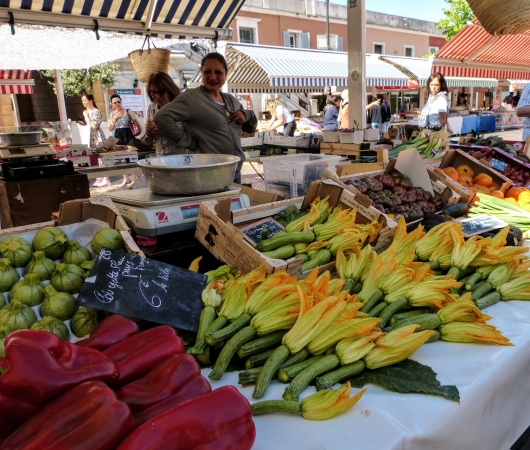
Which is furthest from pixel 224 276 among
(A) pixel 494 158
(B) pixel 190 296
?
(A) pixel 494 158

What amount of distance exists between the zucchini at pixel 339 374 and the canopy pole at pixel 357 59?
5013 millimetres

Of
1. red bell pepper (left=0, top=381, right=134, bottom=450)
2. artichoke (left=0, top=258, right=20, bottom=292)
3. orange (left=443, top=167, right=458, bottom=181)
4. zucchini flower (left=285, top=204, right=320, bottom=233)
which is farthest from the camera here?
orange (left=443, top=167, right=458, bottom=181)

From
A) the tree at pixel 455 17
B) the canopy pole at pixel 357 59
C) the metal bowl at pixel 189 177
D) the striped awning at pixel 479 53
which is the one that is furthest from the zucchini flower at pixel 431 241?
the tree at pixel 455 17

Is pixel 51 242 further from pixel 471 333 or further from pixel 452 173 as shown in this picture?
pixel 452 173

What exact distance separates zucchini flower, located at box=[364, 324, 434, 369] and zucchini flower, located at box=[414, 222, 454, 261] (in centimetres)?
72

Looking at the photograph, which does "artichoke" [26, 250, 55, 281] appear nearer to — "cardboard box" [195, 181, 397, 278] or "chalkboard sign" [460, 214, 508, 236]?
"cardboard box" [195, 181, 397, 278]

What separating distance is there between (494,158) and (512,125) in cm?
2226

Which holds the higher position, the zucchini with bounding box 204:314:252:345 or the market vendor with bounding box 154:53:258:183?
the market vendor with bounding box 154:53:258:183

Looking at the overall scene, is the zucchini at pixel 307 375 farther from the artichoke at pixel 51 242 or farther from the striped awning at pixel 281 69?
the striped awning at pixel 281 69

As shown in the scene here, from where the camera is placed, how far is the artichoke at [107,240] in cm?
189

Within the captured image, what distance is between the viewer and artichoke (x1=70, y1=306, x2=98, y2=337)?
1576 millimetres

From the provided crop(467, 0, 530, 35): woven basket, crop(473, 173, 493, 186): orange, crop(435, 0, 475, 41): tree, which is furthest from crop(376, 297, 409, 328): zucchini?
crop(435, 0, 475, 41): tree

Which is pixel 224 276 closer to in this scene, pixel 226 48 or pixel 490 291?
pixel 490 291

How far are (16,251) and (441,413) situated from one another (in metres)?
1.73
